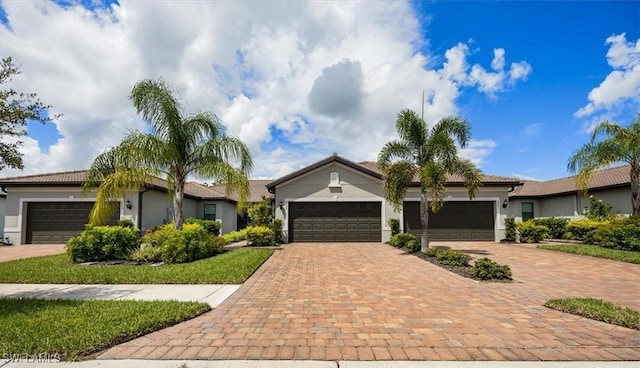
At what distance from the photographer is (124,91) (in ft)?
41.3

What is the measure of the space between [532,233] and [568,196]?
21.1 ft

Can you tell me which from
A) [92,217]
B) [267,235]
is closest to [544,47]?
[267,235]

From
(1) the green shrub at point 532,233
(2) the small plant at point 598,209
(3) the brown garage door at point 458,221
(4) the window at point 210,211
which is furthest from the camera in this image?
(4) the window at point 210,211

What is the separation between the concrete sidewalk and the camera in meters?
6.38

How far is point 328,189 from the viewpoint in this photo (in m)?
18.7

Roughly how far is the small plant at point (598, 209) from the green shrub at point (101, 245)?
78.1 feet

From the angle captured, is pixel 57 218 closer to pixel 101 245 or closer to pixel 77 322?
pixel 101 245

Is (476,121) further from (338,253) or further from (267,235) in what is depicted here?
(267,235)

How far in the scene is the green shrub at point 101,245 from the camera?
34.7 feet

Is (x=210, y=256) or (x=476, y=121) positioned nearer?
(x=210, y=256)

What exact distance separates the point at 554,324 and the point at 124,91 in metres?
15.1

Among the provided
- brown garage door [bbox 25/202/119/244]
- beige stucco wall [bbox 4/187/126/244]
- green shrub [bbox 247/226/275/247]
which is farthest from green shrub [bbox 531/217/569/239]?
brown garage door [bbox 25/202/119/244]

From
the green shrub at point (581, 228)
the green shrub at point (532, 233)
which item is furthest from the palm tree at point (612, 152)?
the green shrub at point (532, 233)

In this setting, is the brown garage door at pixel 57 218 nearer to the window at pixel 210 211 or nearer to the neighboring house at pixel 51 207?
the neighboring house at pixel 51 207
